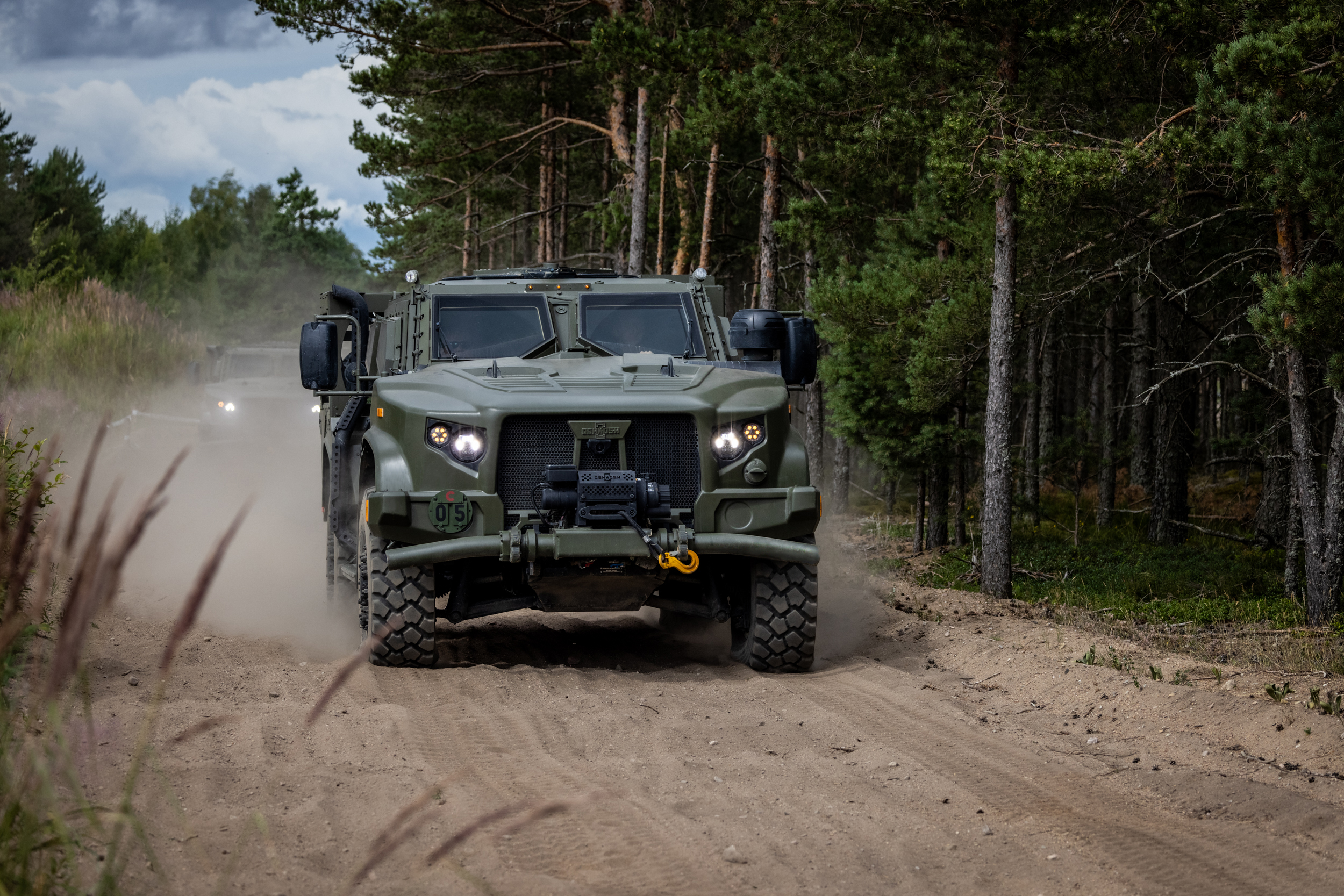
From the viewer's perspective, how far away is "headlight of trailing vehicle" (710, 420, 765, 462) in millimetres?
7395

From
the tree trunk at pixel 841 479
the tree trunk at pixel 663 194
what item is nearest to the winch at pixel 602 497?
the tree trunk at pixel 663 194

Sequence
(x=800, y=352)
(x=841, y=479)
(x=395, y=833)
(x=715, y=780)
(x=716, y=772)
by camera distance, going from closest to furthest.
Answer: (x=395, y=833) < (x=715, y=780) < (x=716, y=772) < (x=800, y=352) < (x=841, y=479)

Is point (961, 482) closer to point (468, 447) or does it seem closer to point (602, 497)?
point (602, 497)

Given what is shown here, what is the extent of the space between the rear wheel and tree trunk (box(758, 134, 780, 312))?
12.6 metres

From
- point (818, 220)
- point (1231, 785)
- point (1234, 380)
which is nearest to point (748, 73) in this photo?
point (818, 220)

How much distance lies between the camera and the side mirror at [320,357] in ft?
27.1

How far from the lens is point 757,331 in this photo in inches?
325

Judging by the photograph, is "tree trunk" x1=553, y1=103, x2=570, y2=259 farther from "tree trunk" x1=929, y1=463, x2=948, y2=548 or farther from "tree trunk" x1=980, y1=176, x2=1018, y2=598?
"tree trunk" x1=980, y1=176, x2=1018, y2=598

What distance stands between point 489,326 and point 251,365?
13425mm

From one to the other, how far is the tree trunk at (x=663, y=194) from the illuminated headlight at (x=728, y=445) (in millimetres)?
16151

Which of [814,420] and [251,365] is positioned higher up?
[251,365]

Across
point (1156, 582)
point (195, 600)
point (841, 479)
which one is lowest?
point (1156, 582)

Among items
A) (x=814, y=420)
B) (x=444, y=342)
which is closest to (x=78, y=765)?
(x=444, y=342)

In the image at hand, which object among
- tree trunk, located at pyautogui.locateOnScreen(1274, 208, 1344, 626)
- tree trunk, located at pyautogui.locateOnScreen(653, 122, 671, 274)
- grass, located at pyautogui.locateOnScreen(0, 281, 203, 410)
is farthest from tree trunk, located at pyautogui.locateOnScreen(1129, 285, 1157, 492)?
grass, located at pyautogui.locateOnScreen(0, 281, 203, 410)
